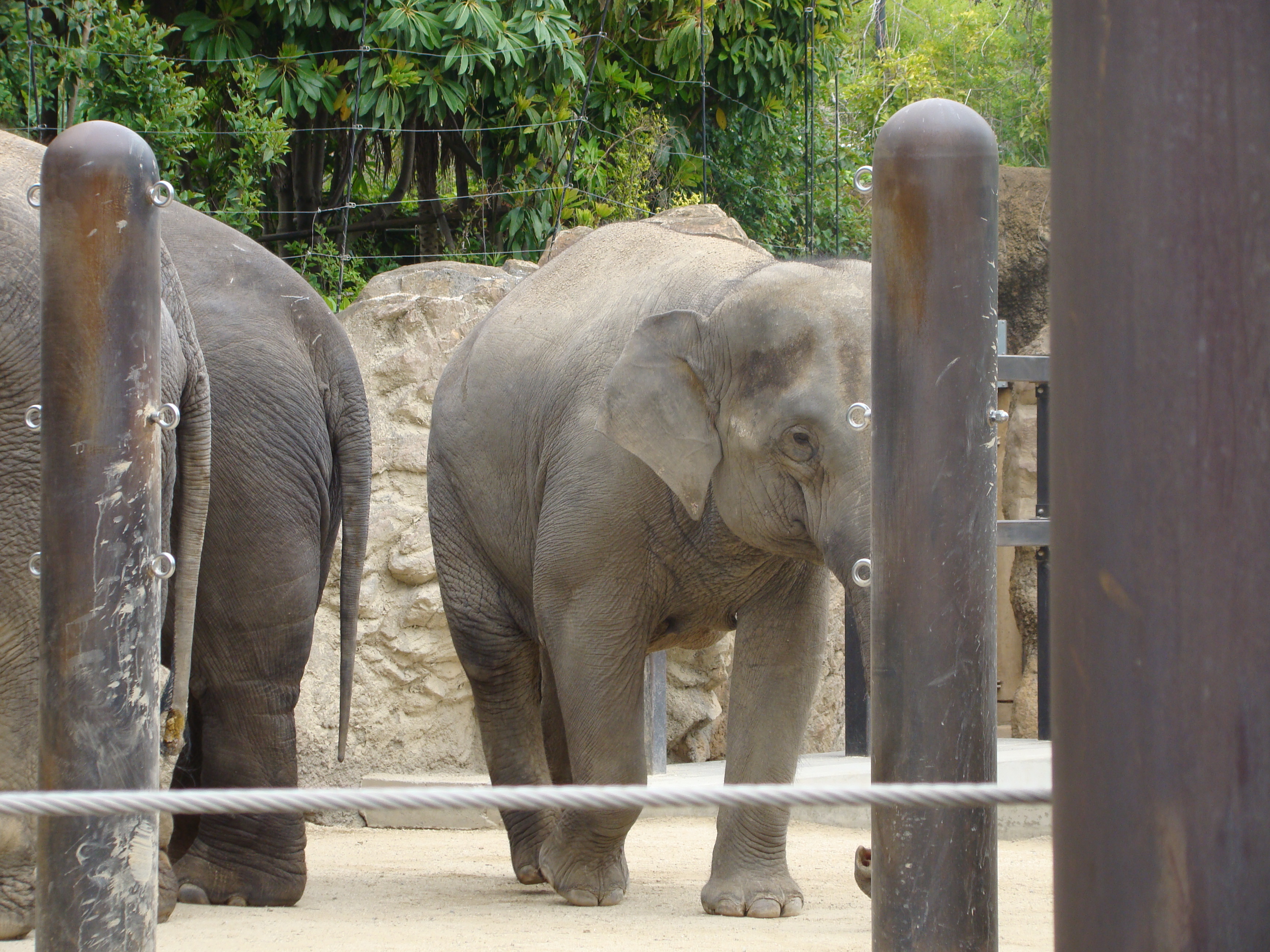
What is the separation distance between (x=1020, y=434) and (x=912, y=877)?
21.3ft

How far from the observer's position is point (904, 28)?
80.2 feet

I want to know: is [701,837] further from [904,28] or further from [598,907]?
[904,28]

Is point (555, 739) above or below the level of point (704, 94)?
below

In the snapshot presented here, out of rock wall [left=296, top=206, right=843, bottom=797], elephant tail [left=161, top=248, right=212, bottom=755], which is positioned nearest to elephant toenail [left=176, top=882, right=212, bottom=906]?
elephant tail [left=161, top=248, right=212, bottom=755]

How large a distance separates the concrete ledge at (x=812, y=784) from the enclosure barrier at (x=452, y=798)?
4.02m

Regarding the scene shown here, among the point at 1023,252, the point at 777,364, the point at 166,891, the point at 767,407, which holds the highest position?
the point at 1023,252

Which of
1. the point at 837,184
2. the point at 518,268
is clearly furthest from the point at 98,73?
the point at 837,184

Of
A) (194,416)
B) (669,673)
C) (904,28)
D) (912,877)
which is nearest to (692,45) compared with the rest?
(669,673)

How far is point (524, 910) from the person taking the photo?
4027 mm

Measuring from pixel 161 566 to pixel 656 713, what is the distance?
3.84 meters

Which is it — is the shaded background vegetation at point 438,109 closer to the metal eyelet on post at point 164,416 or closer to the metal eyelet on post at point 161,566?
the metal eyelet on post at point 164,416

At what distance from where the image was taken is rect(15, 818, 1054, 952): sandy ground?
3422mm

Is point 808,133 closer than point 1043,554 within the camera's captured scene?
No

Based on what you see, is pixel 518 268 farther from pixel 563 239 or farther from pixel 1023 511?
pixel 1023 511
